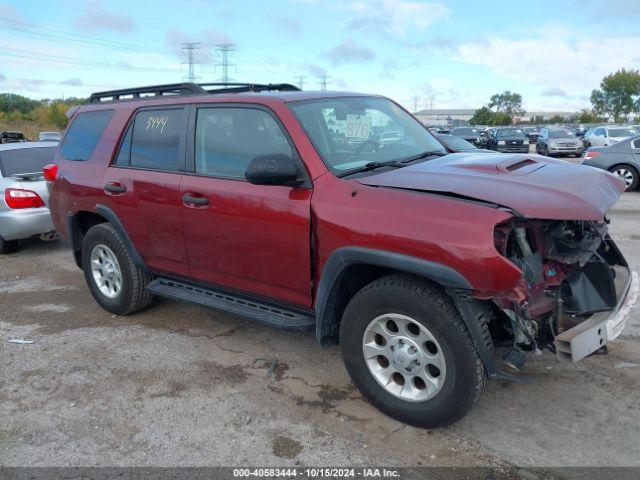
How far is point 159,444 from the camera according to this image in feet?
10.7

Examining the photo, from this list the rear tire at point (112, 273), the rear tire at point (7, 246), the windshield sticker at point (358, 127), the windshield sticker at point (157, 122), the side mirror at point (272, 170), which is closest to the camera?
the side mirror at point (272, 170)

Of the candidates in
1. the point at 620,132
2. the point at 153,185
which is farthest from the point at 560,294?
the point at 620,132

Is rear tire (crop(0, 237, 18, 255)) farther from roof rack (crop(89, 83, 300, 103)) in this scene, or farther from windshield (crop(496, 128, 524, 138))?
windshield (crop(496, 128, 524, 138))

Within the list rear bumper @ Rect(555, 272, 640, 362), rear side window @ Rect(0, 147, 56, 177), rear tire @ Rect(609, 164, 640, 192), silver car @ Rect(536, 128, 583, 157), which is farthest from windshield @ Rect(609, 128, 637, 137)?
rear bumper @ Rect(555, 272, 640, 362)

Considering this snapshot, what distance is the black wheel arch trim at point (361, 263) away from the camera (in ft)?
9.59

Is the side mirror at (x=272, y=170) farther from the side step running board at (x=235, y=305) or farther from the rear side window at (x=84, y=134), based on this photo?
the rear side window at (x=84, y=134)

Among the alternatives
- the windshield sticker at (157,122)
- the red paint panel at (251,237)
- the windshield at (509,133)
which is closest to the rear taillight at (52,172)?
the windshield sticker at (157,122)

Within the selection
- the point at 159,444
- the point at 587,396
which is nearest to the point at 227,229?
the point at 159,444

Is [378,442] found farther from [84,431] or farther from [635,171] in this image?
[635,171]

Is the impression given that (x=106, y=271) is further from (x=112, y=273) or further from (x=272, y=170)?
(x=272, y=170)

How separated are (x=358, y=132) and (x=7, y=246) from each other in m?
6.22

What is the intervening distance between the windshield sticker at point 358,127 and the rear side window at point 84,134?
7.69 ft

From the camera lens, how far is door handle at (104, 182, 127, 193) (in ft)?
15.5

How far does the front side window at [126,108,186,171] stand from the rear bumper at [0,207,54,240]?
3.41 m
